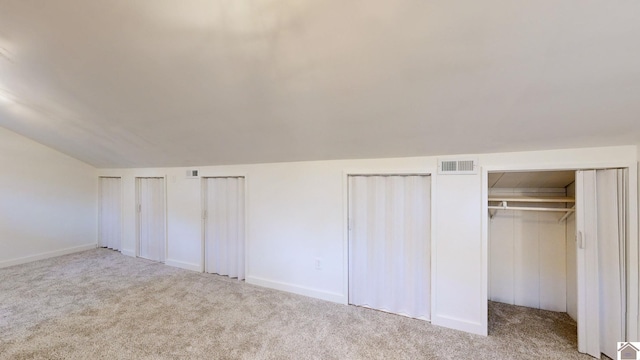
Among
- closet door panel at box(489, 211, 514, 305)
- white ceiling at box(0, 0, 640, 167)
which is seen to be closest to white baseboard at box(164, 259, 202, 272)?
white ceiling at box(0, 0, 640, 167)

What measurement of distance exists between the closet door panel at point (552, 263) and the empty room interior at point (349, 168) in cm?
2

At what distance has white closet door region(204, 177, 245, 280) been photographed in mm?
3998

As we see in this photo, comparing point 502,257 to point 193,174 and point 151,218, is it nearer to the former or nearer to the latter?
point 193,174

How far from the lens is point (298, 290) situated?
3414 mm

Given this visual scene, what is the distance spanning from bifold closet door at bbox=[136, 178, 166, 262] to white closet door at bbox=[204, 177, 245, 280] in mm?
1081

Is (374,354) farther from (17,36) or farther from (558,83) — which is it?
(17,36)

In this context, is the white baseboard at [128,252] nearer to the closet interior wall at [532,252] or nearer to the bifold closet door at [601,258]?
the closet interior wall at [532,252]

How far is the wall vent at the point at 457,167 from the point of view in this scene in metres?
2.55

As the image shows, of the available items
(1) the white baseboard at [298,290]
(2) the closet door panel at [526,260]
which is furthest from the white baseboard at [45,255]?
(2) the closet door panel at [526,260]

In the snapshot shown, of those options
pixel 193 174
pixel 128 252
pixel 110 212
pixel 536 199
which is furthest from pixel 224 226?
pixel 536 199

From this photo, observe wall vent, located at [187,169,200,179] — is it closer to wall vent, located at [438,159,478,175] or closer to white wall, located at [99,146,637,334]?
white wall, located at [99,146,637,334]

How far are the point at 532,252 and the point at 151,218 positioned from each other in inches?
235

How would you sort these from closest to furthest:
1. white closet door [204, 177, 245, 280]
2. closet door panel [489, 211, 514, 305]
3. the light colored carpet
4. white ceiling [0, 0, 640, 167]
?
white ceiling [0, 0, 640, 167] < the light colored carpet < closet door panel [489, 211, 514, 305] < white closet door [204, 177, 245, 280]

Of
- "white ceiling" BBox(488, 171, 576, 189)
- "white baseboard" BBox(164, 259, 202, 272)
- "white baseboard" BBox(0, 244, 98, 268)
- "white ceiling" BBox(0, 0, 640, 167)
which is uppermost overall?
"white ceiling" BBox(0, 0, 640, 167)
